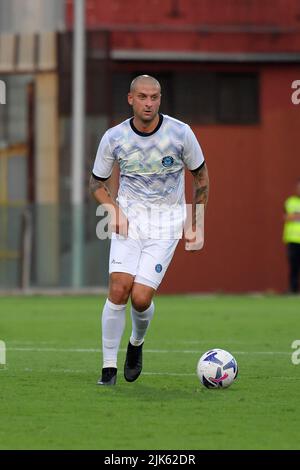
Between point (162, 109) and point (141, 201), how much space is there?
1952 cm

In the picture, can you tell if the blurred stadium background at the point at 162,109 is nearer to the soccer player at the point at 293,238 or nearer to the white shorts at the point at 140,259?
the soccer player at the point at 293,238

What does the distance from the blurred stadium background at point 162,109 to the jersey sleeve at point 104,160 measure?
51.9 ft

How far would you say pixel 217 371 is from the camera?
1013cm

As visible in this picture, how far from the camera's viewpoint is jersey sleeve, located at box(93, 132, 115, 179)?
10.5m

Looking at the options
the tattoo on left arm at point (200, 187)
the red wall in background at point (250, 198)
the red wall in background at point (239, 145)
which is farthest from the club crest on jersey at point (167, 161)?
the red wall in background at point (250, 198)

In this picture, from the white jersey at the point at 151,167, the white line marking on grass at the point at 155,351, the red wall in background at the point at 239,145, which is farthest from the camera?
the red wall in background at the point at 239,145

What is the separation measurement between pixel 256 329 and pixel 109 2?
13.4 metres

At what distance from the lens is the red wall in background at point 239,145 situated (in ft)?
94.8

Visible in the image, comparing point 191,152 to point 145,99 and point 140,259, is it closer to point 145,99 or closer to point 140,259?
point 145,99

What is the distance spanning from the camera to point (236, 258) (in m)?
29.9

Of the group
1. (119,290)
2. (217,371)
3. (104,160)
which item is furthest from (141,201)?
(217,371)
